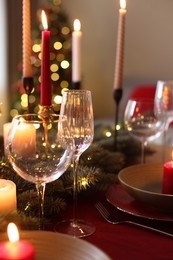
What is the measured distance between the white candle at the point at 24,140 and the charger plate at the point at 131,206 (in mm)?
254

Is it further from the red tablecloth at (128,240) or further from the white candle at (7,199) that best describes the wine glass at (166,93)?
the white candle at (7,199)

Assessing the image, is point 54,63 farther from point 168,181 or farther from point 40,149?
point 40,149

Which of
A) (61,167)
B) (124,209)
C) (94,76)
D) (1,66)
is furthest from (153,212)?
(1,66)

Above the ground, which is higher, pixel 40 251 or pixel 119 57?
pixel 119 57

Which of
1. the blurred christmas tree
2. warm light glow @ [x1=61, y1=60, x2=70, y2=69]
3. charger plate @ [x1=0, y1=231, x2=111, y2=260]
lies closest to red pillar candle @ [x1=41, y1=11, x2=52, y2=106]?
charger plate @ [x1=0, y1=231, x2=111, y2=260]

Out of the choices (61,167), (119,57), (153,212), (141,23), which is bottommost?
(153,212)

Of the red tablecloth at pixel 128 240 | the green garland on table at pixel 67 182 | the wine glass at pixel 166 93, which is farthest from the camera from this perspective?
the wine glass at pixel 166 93

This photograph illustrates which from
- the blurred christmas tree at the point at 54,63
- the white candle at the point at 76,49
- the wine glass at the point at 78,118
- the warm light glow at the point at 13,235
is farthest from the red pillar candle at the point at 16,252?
the blurred christmas tree at the point at 54,63

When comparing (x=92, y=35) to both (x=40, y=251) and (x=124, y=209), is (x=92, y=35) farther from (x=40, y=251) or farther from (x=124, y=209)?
(x=40, y=251)

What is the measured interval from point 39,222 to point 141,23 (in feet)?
9.95

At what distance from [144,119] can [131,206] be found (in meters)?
0.33

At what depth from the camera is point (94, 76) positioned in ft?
13.2

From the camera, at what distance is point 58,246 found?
0.63 meters

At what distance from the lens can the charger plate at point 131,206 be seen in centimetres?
87
